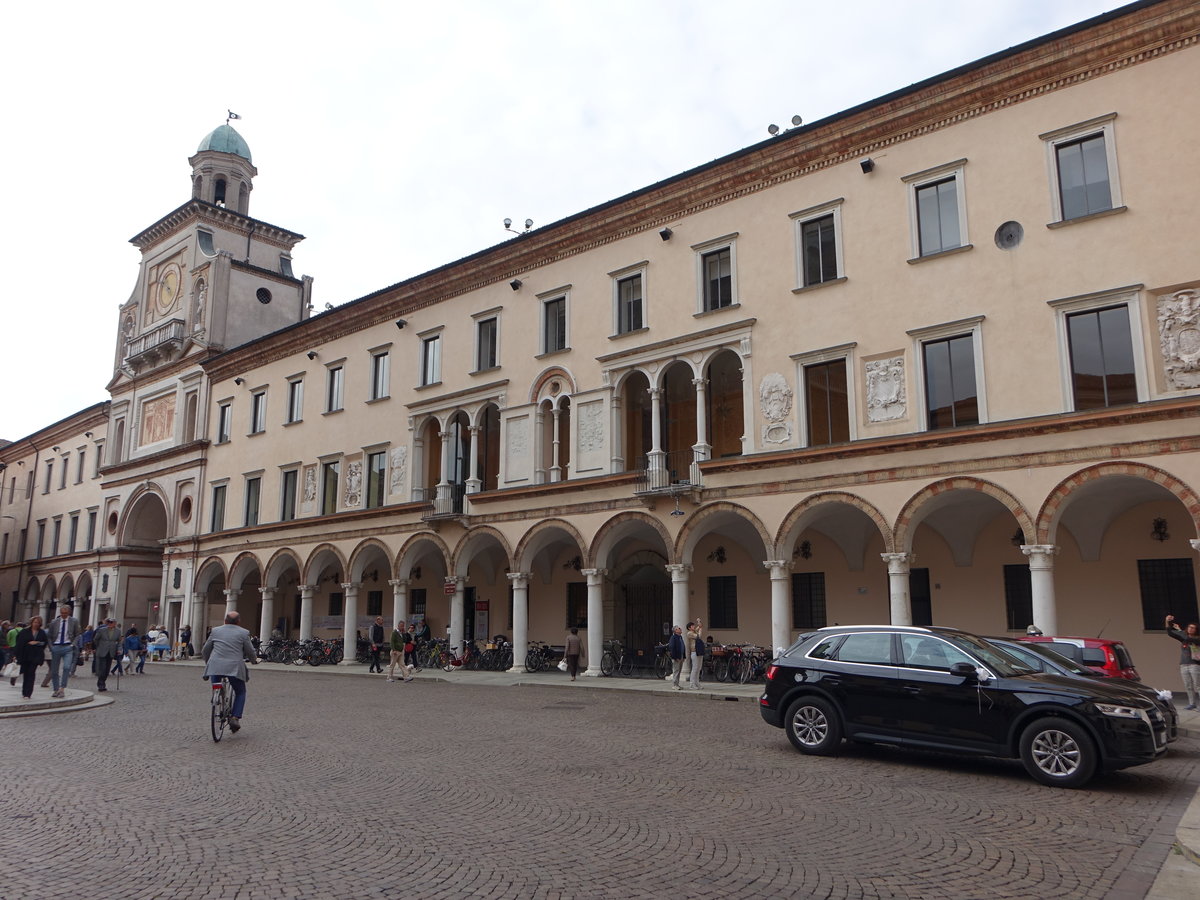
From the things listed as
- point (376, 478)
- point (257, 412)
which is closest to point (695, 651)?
point (376, 478)

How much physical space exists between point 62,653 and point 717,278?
16322mm

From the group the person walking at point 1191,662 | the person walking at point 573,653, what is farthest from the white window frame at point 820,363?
the person walking at point 573,653

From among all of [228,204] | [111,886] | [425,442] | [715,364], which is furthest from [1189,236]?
[228,204]

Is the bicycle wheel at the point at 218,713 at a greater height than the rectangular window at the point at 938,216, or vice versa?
the rectangular window at the point at 938,216

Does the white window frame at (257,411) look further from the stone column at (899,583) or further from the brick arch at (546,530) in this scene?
the stone column at (899,583)

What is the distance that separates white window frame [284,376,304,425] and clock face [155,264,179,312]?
11.8 metres

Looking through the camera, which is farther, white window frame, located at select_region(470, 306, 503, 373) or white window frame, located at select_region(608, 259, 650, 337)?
white window frame, located at select_region(470, 306, 503, 373)

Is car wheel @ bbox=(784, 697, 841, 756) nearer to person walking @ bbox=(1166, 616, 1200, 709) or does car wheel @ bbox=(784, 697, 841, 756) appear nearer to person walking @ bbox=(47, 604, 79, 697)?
person walking @ bbox=(1166, 616, 1200, 709)

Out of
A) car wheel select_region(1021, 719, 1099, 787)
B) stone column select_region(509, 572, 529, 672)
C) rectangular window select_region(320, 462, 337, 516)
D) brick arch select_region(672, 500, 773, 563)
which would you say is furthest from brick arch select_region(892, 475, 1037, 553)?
rectangular window select_region(320, 462, 337, 516)

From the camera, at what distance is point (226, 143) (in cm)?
4378

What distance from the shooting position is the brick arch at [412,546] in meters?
27.6

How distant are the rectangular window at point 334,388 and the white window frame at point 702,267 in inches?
611

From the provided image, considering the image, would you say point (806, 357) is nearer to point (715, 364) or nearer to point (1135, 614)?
point (715, 364)

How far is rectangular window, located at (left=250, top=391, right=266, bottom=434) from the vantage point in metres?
36.1
